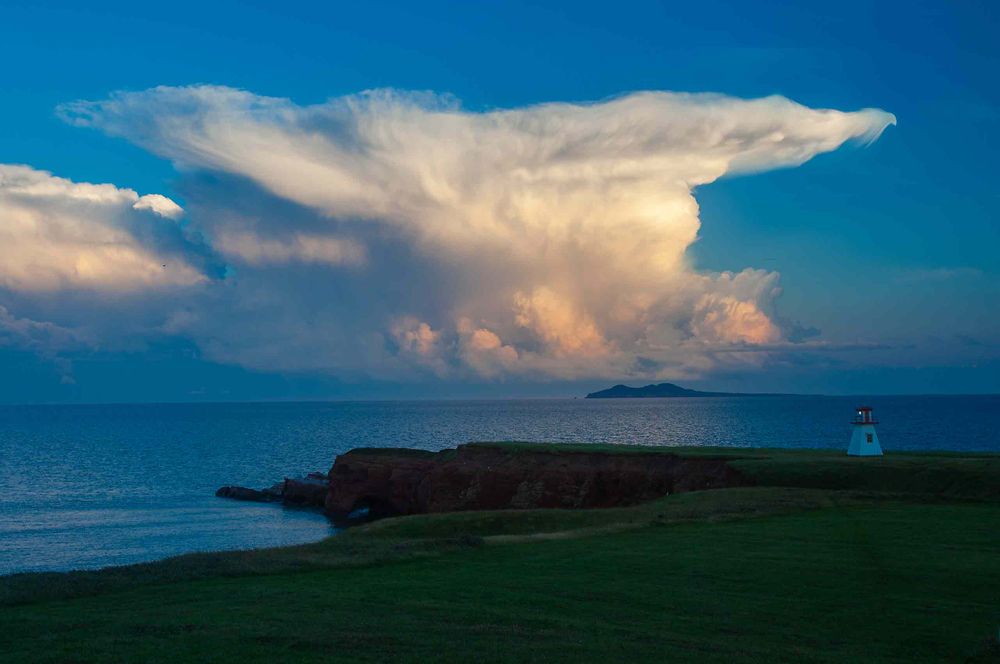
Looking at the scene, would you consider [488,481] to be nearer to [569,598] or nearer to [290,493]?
[290,493]

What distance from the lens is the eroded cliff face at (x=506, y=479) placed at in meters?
60.4

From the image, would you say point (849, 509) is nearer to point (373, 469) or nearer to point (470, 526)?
point (470, 526)

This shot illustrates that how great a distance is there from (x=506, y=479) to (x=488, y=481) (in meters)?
1.74

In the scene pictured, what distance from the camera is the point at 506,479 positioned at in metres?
67.0

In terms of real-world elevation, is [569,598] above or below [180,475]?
above

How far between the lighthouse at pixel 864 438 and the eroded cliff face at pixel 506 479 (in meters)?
12.1

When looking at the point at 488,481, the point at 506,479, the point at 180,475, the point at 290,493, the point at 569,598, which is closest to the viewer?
the point at 569,598

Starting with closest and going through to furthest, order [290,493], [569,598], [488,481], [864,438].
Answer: [569,598] → [864,438] → [488,481] → [290,493]

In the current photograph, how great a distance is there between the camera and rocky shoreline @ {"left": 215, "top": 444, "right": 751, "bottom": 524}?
60.7 meters

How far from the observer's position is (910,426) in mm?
179750

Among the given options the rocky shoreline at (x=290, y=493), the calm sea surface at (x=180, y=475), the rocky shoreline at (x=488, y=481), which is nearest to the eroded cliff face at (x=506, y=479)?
the rocky shoreline at (x=488, y=481)

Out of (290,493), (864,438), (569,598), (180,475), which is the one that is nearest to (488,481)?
(290,493)

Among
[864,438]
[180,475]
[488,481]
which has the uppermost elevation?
[864,438]

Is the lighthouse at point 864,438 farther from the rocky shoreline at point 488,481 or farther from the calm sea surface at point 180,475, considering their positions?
the calm sea surface at point 180,475
